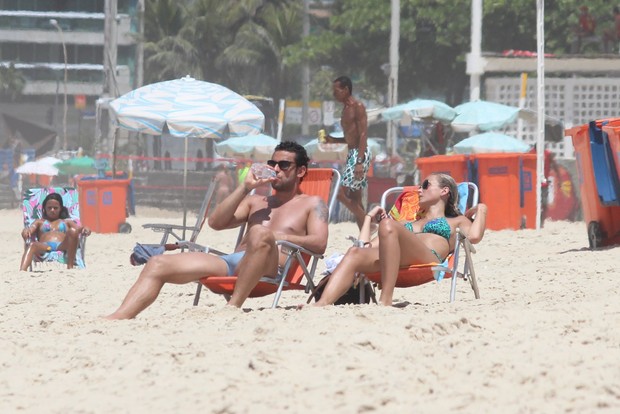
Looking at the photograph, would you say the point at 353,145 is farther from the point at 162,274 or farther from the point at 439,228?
the point at 162,274

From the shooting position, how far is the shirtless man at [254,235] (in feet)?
22.3

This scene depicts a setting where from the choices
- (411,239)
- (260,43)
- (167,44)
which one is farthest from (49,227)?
(167,44)

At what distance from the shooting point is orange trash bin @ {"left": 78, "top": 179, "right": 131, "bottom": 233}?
17.8 metres

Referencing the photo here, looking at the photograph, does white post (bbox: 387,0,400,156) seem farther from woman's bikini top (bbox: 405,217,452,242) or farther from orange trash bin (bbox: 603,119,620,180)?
woman's bikini top (bbox: 405,217,452,242)

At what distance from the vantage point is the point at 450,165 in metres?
15.6

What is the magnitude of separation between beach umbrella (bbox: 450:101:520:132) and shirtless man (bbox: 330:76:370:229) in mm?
8331

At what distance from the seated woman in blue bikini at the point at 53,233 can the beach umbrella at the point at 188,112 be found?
2242 mm

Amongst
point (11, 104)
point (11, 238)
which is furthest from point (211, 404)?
point (11, 104)

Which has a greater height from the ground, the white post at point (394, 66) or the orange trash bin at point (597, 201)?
the white post at point (394, 66)

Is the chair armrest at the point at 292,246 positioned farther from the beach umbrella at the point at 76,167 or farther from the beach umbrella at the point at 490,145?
the beach umbrella at the point at 76,167

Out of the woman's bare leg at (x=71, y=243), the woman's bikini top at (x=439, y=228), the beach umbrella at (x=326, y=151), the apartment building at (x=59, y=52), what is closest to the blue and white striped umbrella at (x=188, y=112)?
the woman's bare leg at (x=71, y=243)

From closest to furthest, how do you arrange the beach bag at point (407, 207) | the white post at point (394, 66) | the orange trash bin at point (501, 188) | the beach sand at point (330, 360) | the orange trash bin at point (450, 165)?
the beach sand at point (330, 360) → the beach bag at point (407, 207) → the orange trash bin at point (501, 188) → the orange trash bin at point (450, 165) → the white post at point (394, 66)

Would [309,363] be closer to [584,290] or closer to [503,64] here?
[584,290]

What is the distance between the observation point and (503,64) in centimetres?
2427
